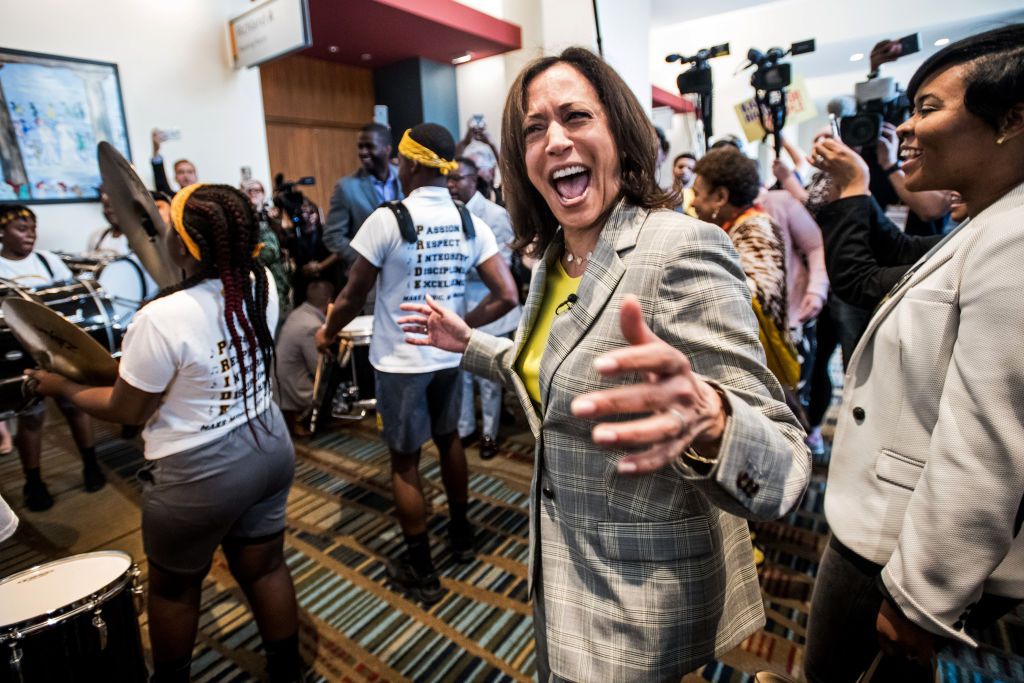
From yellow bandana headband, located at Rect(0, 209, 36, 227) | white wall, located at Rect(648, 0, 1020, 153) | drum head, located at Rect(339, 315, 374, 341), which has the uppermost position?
white wall, located at Rect(648, 0, 1020, 153)

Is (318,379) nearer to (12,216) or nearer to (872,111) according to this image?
(12,216)

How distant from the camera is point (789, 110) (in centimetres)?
300

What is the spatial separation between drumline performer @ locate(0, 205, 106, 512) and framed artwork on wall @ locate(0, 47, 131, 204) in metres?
1.48

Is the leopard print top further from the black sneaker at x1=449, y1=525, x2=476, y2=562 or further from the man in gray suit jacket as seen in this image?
the man in gray suit jacket

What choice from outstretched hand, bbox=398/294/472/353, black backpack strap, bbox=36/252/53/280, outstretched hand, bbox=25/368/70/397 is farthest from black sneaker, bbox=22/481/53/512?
outstretched hand, bbox=398/294/472/353

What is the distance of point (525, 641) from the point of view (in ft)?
6.33

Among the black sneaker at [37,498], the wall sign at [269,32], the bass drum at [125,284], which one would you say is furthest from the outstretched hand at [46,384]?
the wall sign at [269,32]

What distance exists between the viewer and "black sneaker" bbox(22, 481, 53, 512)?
115 inches

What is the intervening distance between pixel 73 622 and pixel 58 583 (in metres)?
0.25

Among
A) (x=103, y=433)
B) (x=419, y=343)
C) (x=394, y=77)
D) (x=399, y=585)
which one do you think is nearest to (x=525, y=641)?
(x=399, y=585)

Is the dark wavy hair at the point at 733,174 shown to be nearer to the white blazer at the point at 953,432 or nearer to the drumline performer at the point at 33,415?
the white blazer at the point at 953,432

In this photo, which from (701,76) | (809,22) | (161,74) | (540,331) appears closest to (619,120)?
(540,331)

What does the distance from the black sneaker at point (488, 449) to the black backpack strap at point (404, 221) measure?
1.73 m

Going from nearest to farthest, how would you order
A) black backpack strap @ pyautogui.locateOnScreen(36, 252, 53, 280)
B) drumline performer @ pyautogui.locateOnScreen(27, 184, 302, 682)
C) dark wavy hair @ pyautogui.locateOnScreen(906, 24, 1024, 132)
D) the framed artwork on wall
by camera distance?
dark wavy hair @ pyautogui.locateOnScreen(906, 24, 1024, 132), drumline performer @ pyautogui.locateOnScreen(27, 184, 302, 682), black backpack strap @ pyautogui.locateOnScreen(36, 252, 53, 280), the framed artwork on wall
